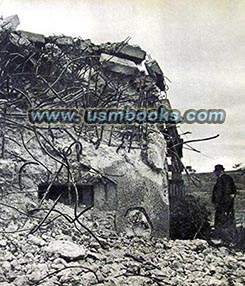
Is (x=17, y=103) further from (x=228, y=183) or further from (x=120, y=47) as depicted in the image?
(x=228, y=183)

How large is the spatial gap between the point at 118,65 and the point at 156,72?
600 millimetres

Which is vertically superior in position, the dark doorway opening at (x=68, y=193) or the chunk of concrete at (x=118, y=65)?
the chunk of concrete at (x=118, y=65)

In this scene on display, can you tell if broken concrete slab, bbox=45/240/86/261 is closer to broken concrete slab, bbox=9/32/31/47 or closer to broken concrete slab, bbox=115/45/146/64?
broken concrete slab, bbox=9/32/31/47

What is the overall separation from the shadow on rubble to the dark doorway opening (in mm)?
1066

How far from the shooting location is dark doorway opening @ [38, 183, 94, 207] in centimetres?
441

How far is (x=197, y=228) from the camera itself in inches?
221

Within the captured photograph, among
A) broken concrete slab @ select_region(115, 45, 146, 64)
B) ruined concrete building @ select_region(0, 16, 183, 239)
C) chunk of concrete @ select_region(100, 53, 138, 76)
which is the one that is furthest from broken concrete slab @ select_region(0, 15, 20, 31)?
broken concrete slab @ select_region(115, 45, 146, 64)

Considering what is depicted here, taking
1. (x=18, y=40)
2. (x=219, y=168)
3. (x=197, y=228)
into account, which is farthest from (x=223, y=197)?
(x=18, y=40)

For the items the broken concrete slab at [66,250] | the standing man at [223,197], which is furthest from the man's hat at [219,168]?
the broken concrete slab at [66,250]

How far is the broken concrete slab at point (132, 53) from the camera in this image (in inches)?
218

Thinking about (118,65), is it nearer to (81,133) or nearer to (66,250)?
(81,133)

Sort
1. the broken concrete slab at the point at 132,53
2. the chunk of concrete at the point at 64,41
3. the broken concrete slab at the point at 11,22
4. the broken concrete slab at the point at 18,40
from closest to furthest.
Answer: the broken concrete slab at the point at 18,40, the broken concrete slab at the point at 11,22, the chunk of concrete at the point at 64,41, the broken concrete slab at the point at 132,53

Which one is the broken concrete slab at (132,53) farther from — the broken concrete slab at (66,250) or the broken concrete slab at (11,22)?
the broken concrete slab at (66,250)

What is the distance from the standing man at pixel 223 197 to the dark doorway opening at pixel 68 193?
1907 mm
